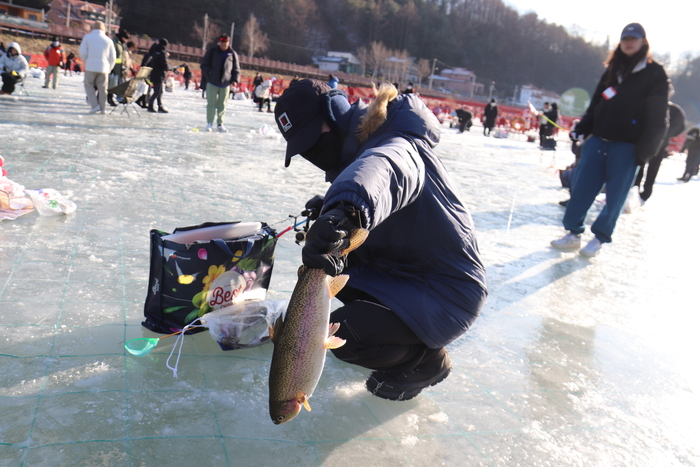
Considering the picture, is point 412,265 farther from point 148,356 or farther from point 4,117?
point 4,117

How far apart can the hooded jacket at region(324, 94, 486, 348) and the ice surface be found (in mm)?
437

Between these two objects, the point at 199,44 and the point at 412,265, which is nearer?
the point at 412,265

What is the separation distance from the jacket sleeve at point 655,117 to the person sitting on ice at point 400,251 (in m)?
3.17

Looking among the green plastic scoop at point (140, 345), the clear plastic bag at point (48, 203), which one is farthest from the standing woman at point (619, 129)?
the clear plastic bag at point (48, 203)

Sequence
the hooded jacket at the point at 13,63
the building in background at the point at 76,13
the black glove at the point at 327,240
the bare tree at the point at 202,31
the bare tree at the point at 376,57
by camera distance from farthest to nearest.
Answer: the bare tree at the point at 376,57, the bare tree at the point at 202,31, the building in background at the point at 76,13, the hooded jacket at the point at 13,63, the black glove at the point at 327,240

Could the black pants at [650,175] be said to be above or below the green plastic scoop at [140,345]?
above

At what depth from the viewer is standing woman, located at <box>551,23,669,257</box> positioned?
4344 mm

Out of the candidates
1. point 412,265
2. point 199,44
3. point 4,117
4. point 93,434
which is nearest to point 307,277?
point 412,265

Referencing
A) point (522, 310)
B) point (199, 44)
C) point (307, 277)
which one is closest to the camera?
point (307, 277)

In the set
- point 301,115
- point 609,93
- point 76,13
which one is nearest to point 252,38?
point 76,13

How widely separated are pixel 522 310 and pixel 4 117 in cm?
822

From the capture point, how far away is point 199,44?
77.6 metres

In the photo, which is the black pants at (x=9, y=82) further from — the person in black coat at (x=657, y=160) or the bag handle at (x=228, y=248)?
the person in black coat at (x=657, y=160)

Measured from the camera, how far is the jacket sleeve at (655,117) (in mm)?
4293
